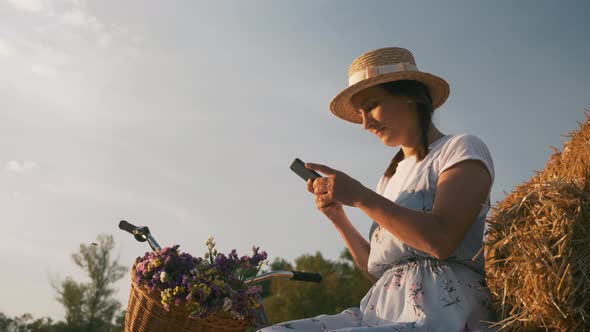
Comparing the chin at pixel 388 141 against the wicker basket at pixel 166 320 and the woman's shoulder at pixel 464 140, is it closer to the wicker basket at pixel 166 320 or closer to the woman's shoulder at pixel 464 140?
the woman's shoulder at pixel 464 140

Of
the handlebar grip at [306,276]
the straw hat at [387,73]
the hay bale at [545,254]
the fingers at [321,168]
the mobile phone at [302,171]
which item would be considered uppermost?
the straw hat at [387,73]

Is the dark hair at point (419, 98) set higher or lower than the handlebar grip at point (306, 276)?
higher

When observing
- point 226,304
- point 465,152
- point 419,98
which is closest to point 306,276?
point 226,304

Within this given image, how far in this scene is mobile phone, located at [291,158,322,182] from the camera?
3.29 m

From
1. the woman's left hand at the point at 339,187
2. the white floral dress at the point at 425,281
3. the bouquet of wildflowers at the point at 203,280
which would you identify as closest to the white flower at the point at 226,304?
the bouquet of wildflowers at the point at 203,280

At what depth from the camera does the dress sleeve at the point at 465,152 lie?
2922 millimetres

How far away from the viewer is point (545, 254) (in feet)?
8.53

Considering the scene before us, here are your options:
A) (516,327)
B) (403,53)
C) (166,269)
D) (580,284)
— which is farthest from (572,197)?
(166,269)

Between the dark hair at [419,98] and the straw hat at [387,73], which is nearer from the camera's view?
the dark hair at [419,98]

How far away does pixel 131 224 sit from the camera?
13.2 feet

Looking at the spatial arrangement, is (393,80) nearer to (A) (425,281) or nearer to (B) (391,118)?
(B) (391,118)

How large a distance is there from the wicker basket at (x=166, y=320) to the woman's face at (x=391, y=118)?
135 cm

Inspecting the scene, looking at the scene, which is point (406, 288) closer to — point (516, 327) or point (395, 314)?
point (395, 314)

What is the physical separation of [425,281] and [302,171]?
923mm
